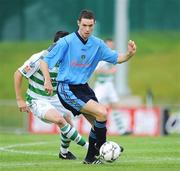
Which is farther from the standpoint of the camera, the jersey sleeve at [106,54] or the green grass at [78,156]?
the jersey sleeve at [106,54]

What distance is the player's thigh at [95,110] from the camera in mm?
12023

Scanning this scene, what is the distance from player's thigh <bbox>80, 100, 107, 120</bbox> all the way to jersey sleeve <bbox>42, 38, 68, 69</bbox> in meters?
0.73

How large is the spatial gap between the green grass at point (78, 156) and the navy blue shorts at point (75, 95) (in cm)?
82

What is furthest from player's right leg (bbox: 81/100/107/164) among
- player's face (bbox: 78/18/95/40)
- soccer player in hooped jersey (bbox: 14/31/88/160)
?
player's face (bbox: 78/18/95/40)

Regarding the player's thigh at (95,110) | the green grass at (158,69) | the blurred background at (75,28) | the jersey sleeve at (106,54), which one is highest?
the jersey sleeve at (106,54)

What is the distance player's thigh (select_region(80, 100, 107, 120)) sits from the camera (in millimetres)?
12023

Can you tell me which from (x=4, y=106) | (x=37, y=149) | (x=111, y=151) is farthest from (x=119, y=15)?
(x=111, y=151)

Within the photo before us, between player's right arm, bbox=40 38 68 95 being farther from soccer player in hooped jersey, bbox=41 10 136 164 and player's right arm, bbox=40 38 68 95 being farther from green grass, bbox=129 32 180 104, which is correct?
green grass, bbox=129 32 180 104

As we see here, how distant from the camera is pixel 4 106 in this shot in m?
26.0

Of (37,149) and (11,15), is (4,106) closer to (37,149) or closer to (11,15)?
(11,15)

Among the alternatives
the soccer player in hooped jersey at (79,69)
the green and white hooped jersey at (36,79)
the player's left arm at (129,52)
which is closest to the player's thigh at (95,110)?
the soccer player in hooped jersey at (79,69)

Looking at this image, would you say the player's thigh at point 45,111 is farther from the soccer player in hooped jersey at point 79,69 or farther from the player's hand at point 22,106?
the soccer player in hooped jersey at point 79,69

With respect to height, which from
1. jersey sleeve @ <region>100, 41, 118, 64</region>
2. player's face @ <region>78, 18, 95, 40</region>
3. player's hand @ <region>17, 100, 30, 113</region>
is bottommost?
player's hand @ <region>17, 100, 30, 113</region>

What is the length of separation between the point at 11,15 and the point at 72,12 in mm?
2445
